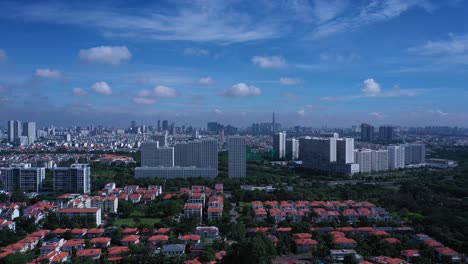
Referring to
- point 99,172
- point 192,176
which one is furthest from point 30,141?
point 192,176

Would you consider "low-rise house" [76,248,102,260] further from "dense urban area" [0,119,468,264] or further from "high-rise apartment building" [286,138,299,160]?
"high-rise apartment building" [286,138,299,160]

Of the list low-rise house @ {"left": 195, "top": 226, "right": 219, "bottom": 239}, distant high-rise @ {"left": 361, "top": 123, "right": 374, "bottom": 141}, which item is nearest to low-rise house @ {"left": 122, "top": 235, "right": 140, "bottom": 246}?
low-rise house @ {"left": 195, "top": 226, "right": 219, "bottom": 239}

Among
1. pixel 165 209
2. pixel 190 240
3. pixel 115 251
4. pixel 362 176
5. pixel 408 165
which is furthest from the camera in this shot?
pixel 408 165

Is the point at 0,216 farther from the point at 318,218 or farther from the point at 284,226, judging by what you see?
the point at 318,218

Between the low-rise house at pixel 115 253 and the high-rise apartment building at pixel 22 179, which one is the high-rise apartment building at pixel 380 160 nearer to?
the high-rise apartment building at pixel 22 179

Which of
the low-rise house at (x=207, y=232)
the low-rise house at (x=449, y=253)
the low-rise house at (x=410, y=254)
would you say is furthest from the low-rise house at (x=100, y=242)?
the low-rise house at (x=449, y=253)

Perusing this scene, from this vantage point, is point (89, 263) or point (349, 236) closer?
point (89, 263)

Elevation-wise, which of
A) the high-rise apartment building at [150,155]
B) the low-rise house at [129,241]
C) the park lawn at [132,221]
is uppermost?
the high-rise apartment building at [150,155]
